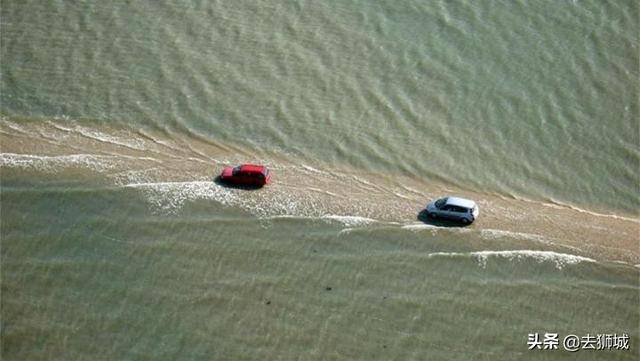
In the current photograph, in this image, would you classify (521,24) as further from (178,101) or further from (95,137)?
(95,137)

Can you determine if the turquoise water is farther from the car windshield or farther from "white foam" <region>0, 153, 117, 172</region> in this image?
Result: the car windshield

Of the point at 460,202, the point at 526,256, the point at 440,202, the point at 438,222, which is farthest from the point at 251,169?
the point at 526,256

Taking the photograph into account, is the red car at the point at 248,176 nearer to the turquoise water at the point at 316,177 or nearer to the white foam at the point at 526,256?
the turquoise water at the point at 316,177

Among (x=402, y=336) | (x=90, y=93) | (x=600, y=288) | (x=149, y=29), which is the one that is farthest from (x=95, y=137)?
(x=600, y=288)

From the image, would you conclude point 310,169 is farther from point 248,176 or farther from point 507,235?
point 507,235

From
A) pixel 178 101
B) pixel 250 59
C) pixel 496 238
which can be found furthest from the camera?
pixel 250 59

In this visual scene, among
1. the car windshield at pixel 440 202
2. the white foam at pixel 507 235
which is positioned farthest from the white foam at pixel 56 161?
the white foam at pixel 507 235
